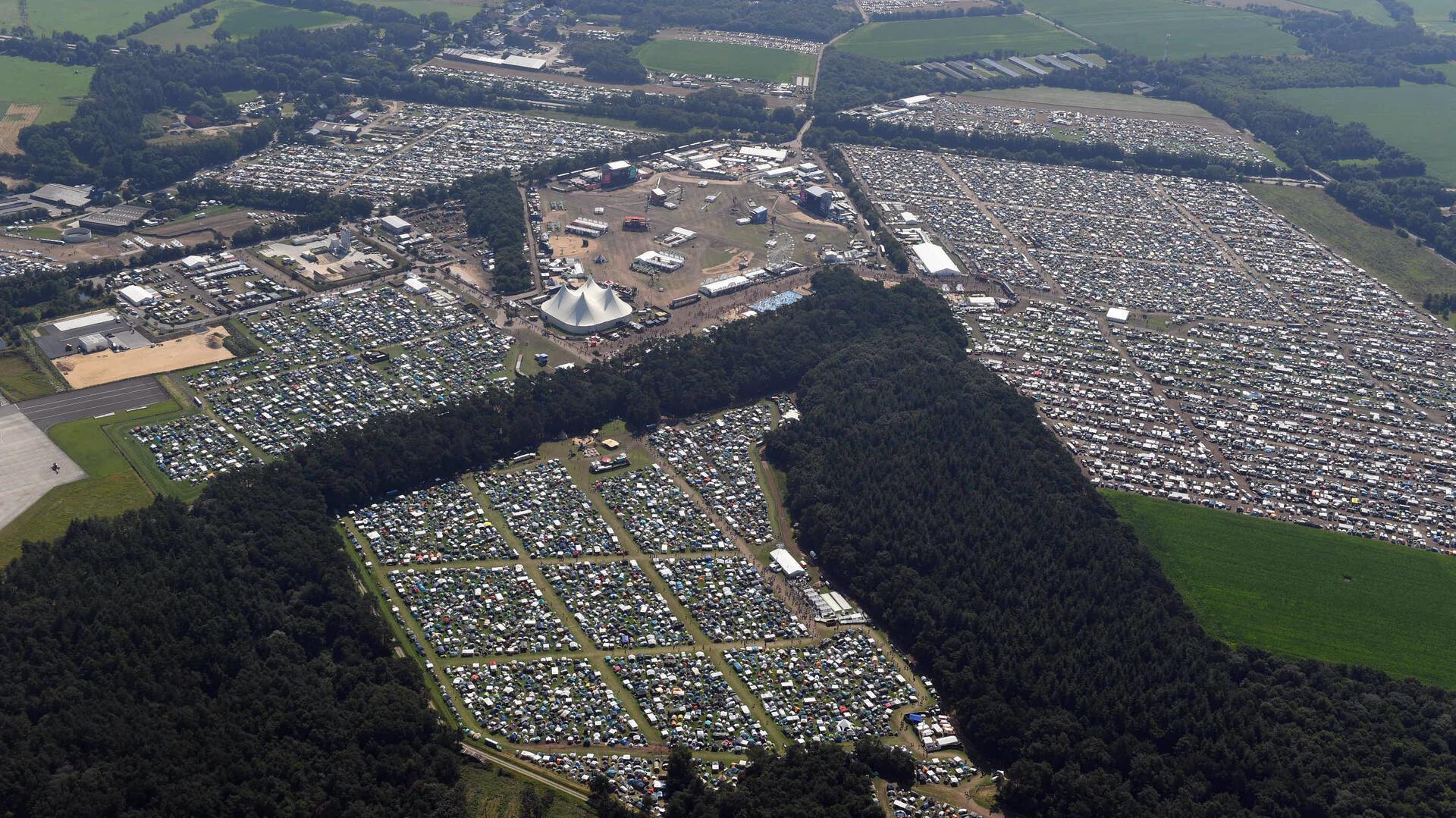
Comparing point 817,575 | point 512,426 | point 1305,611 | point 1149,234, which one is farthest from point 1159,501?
point 1149,234

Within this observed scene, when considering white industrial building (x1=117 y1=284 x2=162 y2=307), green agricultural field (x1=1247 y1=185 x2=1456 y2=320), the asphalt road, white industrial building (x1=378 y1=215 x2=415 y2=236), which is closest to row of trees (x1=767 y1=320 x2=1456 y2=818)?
the asphalt road

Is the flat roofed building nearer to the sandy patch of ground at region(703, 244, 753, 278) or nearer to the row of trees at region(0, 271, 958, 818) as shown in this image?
the row of trees at region(0, 271, 958, 818)

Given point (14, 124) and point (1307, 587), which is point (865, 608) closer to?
point (1307, 587)

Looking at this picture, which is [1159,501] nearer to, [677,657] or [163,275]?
[677,657]

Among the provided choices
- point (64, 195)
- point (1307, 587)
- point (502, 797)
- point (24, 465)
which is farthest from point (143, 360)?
point (1307, 587)

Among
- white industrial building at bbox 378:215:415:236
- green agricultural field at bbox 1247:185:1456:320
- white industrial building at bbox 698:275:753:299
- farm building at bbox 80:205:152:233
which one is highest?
green agricultural field at bbox 1247:185:1456:320

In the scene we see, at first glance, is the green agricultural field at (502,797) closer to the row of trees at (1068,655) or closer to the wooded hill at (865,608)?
the wooded hill at (865,608)
